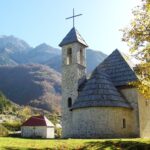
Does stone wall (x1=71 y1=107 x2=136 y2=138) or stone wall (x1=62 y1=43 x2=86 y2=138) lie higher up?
stone wall (x1=62 y1=43 x2=86 y2=138)

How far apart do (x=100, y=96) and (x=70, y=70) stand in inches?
321

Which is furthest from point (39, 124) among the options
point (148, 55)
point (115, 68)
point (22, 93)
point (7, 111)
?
point (22, 93)

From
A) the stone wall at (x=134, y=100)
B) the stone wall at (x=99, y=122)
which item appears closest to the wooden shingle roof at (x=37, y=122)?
the stone wall at (x=134, y=100)

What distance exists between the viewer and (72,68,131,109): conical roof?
32.1m

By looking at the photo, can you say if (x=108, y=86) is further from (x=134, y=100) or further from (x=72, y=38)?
(x=72, y=38)

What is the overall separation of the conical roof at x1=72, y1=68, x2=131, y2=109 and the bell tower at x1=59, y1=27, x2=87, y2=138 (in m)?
4.83

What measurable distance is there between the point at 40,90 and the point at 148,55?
176m

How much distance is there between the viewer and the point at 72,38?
4056 centimetres

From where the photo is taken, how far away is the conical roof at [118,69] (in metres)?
35.5

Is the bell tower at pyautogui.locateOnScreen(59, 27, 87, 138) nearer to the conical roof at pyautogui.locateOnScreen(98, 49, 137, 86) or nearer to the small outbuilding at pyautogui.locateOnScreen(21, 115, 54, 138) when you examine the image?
the conical roof at pyautogui.locateOnScreen(98, 49, 137, 86)

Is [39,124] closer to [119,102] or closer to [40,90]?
[119,102]

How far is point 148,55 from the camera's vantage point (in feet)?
73.1

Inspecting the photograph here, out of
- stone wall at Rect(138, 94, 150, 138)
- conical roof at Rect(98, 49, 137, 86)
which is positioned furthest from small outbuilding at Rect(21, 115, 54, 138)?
stone wall at Rect(138, 94, 150, 138)

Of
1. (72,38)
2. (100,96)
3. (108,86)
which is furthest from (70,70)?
(100,96)
